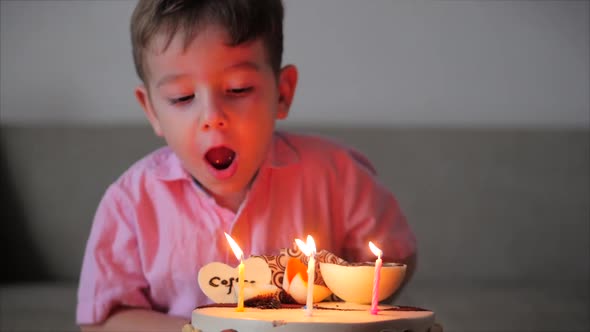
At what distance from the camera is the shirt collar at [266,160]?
1207 millimetres

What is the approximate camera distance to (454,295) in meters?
1.80

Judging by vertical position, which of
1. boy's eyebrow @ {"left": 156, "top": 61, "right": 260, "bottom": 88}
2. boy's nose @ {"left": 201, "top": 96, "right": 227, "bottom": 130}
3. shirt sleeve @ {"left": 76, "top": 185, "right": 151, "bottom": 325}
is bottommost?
shirt sleeve @ {"left": 76, "top": 185, "right": 151, "bottom": 325}

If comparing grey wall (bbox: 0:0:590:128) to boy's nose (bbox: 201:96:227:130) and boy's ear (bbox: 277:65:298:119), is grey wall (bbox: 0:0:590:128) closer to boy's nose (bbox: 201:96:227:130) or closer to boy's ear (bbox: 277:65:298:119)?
boy's ear (bbox: 277:65:298:119)

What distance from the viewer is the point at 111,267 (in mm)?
1184

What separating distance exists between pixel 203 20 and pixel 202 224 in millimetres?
302

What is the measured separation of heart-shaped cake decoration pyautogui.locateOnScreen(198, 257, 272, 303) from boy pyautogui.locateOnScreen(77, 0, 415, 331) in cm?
16

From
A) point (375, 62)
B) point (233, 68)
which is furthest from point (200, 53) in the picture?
point (375, 62)

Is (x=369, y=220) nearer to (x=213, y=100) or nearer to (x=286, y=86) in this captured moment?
(x=286, y=86)

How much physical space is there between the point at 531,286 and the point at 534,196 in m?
0.22

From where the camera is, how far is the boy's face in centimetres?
104

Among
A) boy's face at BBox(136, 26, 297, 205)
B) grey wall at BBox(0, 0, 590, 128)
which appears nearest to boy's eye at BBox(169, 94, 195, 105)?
boy's face at BBox(136, 26, 297, 205)

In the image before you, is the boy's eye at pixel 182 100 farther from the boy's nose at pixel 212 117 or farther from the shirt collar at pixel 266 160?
the shirt collar at pixel 266 160

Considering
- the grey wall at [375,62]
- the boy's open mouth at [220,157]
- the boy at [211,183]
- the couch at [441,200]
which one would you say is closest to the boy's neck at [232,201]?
the boy at [211,183]

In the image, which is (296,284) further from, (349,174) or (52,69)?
(52,69)
